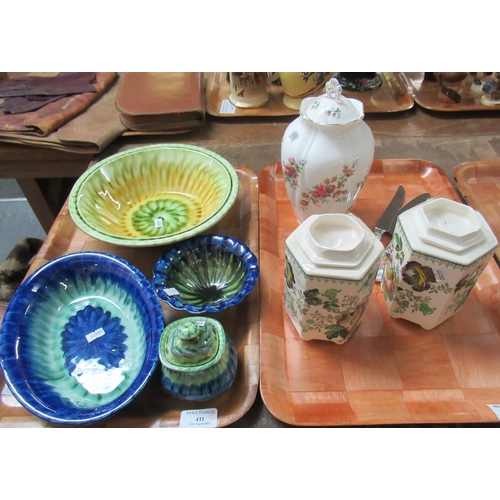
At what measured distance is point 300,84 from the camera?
96 centimetres

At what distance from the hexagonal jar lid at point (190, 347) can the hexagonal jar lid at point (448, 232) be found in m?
0.26

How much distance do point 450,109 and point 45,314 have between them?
3.26 feet

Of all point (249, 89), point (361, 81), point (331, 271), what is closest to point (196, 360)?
point (331, 271)

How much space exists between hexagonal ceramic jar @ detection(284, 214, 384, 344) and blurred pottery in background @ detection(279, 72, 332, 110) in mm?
574

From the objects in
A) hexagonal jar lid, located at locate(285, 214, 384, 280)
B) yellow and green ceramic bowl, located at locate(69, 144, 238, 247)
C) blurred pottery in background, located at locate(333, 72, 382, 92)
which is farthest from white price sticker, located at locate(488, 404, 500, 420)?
blurred pottery in background, located at locate(333, 72, 382, 92)

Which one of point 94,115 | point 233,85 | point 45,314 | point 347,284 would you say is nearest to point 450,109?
point 233,85

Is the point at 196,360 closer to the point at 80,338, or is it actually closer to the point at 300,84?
the point at 80,338

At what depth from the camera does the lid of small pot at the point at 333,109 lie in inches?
21.6

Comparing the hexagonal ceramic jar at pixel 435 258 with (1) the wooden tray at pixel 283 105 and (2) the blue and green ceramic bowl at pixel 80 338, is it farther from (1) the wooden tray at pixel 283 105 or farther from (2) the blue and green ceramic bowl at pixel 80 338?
(1) the wooden tray at pixel 283 105

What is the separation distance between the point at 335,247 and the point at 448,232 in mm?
131

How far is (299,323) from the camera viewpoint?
0.53m

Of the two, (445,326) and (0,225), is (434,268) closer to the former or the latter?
(445,326)

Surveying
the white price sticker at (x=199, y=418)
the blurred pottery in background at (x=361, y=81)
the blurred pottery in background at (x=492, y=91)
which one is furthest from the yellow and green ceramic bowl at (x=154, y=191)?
the blurred pottery in background at (x=492, y=91)

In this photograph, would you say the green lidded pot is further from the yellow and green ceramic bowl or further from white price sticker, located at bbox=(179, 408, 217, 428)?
the yellow and green ceramic bowl
